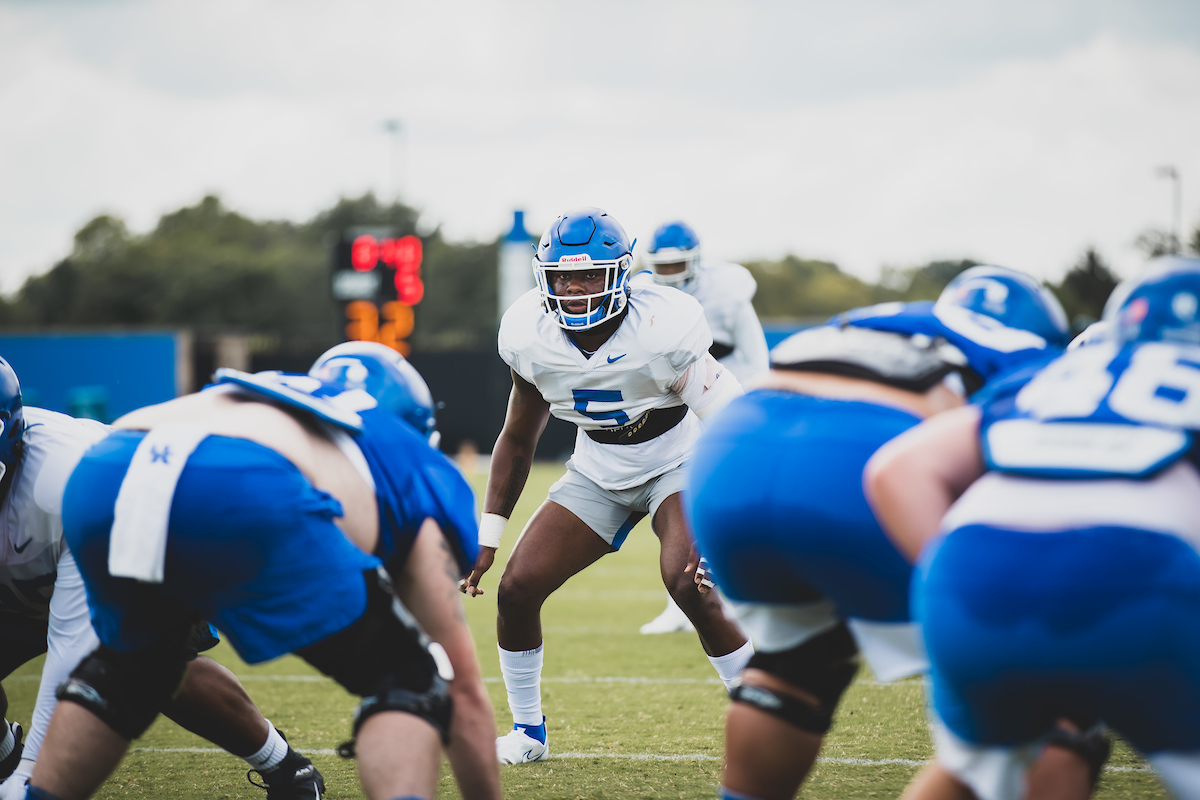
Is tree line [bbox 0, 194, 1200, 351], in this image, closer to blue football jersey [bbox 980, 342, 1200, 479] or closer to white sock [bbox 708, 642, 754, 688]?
white sock [bbox 708, 642, 754, 688]

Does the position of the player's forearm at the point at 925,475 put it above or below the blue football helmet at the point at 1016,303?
below

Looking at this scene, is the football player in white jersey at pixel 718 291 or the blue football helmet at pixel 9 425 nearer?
the blue football helmet at pixel 9 425

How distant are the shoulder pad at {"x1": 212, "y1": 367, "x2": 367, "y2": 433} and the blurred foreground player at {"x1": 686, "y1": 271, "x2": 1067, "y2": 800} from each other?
738mm

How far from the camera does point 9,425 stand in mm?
3068

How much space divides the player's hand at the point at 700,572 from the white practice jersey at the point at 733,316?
103 inches

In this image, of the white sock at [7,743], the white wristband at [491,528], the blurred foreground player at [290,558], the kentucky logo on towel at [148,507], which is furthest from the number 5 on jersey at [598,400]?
the white sock at [7,743]

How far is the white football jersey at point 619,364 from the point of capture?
3.83m

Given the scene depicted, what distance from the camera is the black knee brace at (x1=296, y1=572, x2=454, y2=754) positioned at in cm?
231

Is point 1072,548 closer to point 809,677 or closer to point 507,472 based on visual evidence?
point 809,677

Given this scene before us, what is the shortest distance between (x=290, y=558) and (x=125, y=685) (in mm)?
694

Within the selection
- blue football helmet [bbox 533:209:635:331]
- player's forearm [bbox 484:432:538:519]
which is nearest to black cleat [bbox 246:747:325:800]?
player's forearm [bbox 484:432:538:519]

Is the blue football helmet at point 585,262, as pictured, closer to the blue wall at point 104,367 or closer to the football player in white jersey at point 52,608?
the football player in white jersey at point 52,608

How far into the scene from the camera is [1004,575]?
1.79 meters

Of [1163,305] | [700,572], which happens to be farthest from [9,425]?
[1163,305]
